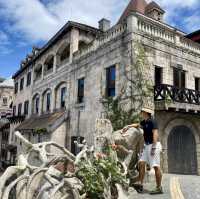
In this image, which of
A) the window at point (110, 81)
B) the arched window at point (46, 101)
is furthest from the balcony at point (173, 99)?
the arched window at point (46, 101)

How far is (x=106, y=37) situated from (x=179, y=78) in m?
5.23

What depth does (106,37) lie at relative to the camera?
16125 millimetres

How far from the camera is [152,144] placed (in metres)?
6.66

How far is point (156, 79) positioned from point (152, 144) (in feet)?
28.3

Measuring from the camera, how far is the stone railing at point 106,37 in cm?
1493

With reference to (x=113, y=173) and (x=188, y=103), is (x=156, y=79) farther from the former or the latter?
(x=113, y=173)

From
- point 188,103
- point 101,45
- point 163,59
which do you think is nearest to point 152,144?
point 188,103

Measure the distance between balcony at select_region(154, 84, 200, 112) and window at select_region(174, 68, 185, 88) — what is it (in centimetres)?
149

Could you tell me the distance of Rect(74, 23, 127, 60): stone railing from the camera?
14.9 meters

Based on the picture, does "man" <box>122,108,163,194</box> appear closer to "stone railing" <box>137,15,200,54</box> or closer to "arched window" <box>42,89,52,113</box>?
"stone railing" <box>137,15,200,54</box>

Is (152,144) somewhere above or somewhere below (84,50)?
below

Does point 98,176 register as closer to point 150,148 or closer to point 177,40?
point 150,148

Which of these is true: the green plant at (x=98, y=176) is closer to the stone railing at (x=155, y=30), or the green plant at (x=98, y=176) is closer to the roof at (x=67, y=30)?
the stone railing at (x=155, y=30)

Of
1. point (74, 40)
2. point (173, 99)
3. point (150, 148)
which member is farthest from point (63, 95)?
point (150, 148)
